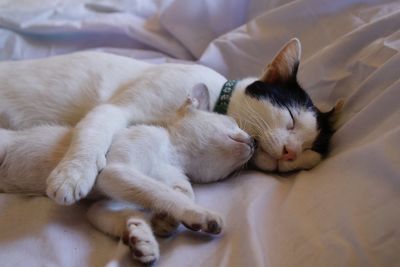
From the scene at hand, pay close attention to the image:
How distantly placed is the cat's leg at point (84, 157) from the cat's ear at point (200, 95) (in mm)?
206

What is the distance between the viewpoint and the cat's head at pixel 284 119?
3.79 feet

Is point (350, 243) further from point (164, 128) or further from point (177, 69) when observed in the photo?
point (177, 69)

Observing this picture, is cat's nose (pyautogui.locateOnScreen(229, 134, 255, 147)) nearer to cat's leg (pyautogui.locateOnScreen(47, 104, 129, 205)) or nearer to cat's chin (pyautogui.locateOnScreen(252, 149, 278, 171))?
cat's chin (pyautogui.locateOnScreen(252, 149, 278, 171))

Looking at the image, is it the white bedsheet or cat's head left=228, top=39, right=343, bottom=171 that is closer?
the white bedsheet

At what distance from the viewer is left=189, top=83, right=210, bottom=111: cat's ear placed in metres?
1.17

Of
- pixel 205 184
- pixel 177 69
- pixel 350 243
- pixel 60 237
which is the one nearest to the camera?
pixel 350 243

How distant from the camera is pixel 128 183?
3.05 feet

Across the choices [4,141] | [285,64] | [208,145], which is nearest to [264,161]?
[208,145]

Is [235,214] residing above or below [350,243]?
below

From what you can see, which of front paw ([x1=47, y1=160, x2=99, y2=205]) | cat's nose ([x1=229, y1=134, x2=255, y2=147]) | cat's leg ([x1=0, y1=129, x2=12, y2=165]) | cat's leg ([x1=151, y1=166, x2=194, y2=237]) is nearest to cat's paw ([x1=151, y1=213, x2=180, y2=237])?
cat's leg ([x1=151, y1=166, x2=194, y2=237])

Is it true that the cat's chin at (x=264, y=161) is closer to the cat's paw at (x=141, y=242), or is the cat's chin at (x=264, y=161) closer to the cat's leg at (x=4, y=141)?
the cat's paw at (x=141, y=242)

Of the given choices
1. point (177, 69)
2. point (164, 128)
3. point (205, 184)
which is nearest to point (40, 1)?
point (177, 69)

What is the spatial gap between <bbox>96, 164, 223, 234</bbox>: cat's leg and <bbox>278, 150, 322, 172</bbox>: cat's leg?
13.2 inches

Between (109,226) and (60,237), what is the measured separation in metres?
0.11
